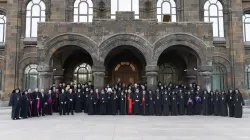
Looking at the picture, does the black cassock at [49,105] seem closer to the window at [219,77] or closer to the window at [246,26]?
the window at [219,77]

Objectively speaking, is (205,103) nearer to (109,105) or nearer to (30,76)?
(109,105)

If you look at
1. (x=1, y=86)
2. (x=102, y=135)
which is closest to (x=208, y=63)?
(x=102, y=135)

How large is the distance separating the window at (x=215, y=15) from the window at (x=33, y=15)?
14.3 metres

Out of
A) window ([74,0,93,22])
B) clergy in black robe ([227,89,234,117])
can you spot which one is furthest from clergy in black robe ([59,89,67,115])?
clergy in black robe ([227,89,234,117])

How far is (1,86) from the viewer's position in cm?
2219

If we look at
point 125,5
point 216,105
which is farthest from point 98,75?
point 125,5

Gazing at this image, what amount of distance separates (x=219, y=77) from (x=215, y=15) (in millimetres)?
5443

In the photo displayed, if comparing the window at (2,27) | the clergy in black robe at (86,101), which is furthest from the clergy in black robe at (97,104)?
the window at (2,27)

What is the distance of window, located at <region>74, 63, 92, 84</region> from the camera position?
2188 centimetres

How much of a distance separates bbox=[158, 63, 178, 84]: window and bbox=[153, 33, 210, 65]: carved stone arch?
18.5 ft

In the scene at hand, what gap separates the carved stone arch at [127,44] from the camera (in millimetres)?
16266

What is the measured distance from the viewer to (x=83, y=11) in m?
21.7

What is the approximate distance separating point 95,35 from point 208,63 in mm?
7592

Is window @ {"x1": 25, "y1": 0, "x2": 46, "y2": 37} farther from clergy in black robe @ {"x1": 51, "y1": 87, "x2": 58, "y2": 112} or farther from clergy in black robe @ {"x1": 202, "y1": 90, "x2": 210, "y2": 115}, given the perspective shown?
clergy in black robe @ {"x1": 202, "y1": 90, "x2": 210, "y2": 115}
